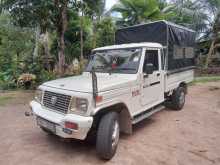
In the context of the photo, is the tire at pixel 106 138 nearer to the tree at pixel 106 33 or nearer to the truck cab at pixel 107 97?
the truck cab at pixel 107 97

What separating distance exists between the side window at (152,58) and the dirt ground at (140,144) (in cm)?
152

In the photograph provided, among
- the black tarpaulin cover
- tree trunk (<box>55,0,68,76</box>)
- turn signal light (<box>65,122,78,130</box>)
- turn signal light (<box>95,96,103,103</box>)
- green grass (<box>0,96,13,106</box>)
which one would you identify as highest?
tree trunk (<box>55,0,68,76</box>)

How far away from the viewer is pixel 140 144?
4539mm

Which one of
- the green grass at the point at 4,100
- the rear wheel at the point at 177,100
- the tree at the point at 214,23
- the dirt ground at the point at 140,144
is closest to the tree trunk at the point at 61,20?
the green grass at the point at 4,100

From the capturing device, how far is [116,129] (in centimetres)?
409

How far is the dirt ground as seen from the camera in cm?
391

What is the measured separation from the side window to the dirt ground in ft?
4.99

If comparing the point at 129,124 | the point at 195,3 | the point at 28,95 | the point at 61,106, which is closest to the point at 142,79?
the point at 129,124

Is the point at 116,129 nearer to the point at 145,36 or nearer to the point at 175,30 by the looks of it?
the point at 145,36

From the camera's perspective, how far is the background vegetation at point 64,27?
353 inches

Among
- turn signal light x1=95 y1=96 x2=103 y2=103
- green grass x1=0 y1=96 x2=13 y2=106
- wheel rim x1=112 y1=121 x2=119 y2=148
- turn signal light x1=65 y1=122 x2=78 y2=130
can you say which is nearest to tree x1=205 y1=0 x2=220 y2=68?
green grass x1=0 y1=96 x2=13 y2=106

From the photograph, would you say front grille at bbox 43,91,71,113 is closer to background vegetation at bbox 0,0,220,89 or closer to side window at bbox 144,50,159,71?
side window at bbox 144,50,159,71

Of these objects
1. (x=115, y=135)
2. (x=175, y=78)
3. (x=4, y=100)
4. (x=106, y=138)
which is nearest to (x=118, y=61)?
(x=115, y=135)

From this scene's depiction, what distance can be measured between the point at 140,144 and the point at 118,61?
183 centimetres
